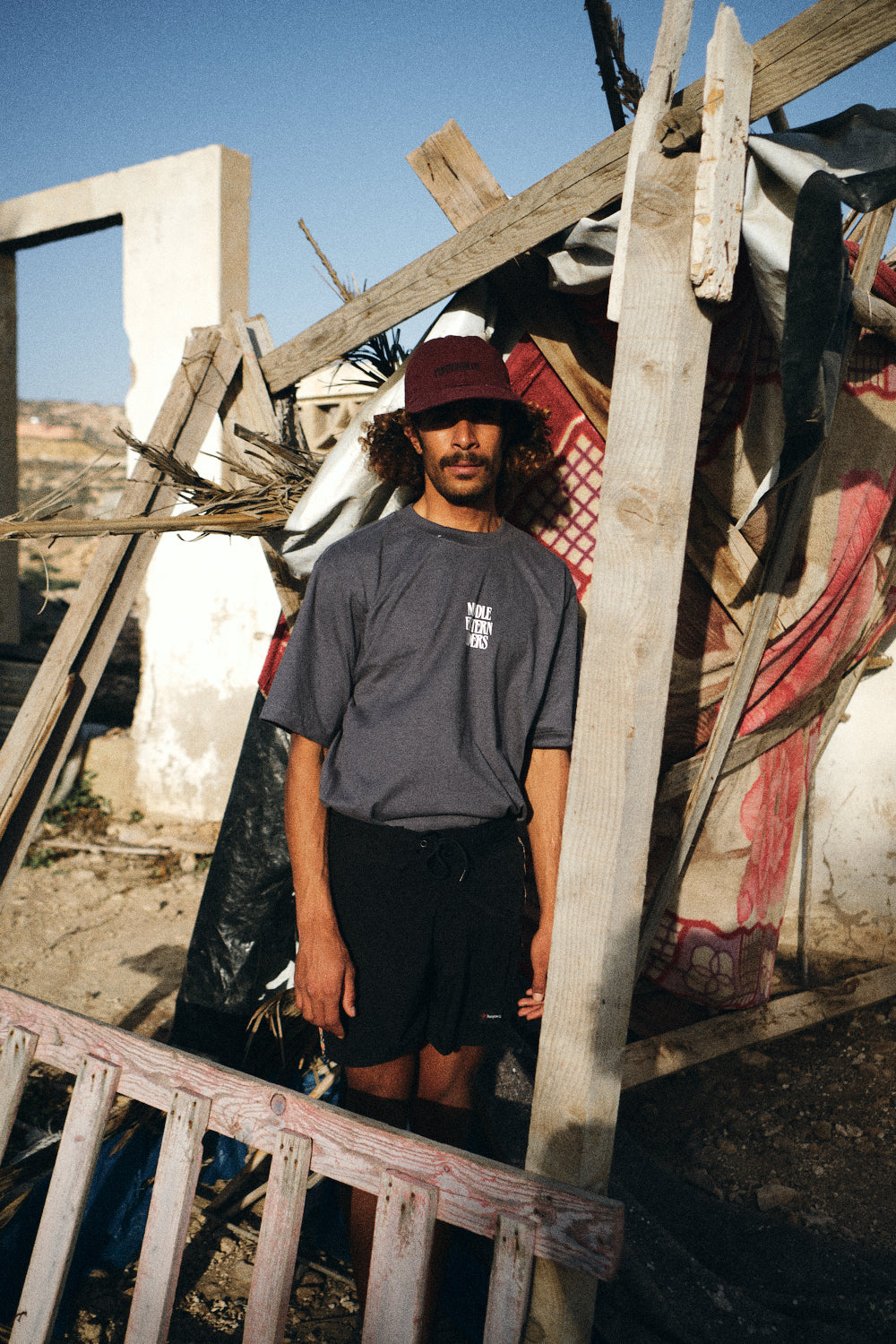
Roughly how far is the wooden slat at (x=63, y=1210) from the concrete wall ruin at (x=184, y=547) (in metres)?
3.53

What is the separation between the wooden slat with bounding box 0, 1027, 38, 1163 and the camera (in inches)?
74.2

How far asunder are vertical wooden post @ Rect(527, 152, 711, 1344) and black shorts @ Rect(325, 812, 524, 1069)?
27 centimetres

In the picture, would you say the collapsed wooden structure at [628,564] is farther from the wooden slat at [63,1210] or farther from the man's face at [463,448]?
the man's face at [463,448]

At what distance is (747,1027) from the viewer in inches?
103

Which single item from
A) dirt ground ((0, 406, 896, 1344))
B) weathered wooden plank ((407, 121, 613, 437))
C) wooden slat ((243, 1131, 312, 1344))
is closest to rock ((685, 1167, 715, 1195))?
dirt ground ((0, 406, 896, 1344))

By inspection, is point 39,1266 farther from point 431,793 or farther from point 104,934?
point 104,934

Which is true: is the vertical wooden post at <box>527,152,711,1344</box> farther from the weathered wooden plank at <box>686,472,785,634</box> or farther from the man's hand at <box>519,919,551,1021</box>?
the weathered wooden plank at <box>686,472,785,634</box>

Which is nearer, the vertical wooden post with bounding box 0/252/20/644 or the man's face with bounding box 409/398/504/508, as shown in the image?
the man's face with bounding box 409/398/504/508

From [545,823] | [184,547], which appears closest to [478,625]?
[545,823]

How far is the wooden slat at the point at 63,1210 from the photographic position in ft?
5.66

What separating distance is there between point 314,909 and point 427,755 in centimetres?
41

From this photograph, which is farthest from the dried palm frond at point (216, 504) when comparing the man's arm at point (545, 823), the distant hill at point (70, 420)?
the distant hill at point (70, 420)

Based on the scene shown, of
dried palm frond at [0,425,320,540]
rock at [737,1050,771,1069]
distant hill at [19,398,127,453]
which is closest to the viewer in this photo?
dried palm frond at [0,425,320,540]

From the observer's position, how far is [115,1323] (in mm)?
2109
